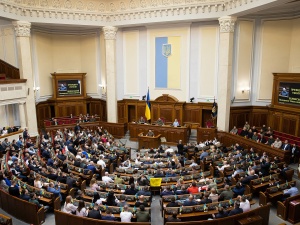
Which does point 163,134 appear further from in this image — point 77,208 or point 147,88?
point 77,208

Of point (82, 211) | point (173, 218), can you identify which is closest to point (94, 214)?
point (82, 211)

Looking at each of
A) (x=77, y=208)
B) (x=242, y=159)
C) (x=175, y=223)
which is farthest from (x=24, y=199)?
(x=242, y=159)

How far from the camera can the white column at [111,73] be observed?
18.5 metres

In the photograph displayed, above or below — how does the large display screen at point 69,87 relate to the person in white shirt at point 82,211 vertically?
above

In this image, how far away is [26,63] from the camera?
1612 cm

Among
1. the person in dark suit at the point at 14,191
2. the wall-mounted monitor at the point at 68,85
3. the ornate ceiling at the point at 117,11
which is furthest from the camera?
the wall-mounted monitor at the point at 68,85

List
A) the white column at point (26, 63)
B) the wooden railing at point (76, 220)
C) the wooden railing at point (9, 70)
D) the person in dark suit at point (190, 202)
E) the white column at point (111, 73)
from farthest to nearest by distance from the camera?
1. the white column at point (111, 73)
2. the wooden railing at point (9, 70)
3. the white column at point (26, 63)
4. the person in dark suit at point (190, 202)
5. the wooden railing at point (76, 220)

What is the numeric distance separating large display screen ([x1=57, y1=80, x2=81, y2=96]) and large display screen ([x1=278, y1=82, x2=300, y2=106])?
14.5m

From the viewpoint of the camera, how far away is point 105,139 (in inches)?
596

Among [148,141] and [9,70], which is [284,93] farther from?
[9,70]

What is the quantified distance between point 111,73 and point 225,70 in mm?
8085

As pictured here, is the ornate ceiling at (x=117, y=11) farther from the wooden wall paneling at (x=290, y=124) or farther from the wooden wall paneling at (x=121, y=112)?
the wooden wall paneling at (x=290, y=124)

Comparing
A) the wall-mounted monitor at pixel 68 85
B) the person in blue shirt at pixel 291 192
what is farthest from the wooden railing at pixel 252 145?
the wall-mounted monitor at pixel 68 85

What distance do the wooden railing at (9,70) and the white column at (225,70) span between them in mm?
12741
